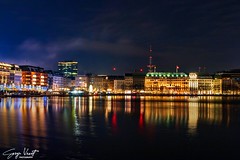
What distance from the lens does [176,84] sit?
583 ft

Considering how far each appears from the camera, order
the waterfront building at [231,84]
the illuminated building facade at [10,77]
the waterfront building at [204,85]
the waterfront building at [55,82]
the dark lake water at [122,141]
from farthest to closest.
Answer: the waterfront building at [55,82], the waterfront building at [204,85], the waterfront building at [231,84], the illuminated building facade at [10,77], the dark lake water at [122,141]

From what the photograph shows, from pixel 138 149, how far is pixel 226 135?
823 centimetres

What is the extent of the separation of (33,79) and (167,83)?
6465 cm

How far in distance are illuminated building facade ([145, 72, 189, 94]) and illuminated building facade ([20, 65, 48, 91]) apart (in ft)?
172

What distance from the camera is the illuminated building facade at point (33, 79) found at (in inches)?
5992

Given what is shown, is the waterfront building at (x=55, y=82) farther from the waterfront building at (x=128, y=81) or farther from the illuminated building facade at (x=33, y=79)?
the waterfront building at (x=128, y=81)

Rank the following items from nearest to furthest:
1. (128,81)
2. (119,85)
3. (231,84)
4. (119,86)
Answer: (231,84), (128,81), (119,85), (119,86)

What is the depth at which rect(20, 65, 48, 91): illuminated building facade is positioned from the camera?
152 metres

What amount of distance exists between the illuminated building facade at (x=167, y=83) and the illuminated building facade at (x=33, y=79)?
52.4 metres

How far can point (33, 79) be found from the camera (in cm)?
15650

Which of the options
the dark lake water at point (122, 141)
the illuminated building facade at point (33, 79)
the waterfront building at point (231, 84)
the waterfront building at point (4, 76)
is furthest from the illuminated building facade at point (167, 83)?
the dark lake water at point (122, 141)

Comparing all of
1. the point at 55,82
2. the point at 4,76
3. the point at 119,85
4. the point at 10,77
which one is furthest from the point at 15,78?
the point at 119,85

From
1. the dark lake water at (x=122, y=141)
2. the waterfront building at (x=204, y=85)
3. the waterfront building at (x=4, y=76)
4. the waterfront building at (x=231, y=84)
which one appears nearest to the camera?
the dark lake water at (x=122, y=141)

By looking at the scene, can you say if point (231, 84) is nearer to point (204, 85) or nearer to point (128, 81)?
point (204, 85)
